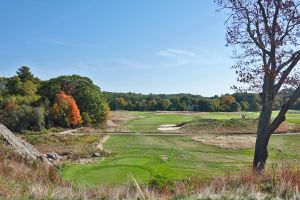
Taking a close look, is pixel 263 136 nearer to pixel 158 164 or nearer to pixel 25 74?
pixel 158 164

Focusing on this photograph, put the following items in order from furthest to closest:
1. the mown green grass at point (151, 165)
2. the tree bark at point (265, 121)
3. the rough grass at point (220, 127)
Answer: the rough grass at point (220, 127)
the mown green grass at point (151, 165)
the tree bark at point (265, 121)

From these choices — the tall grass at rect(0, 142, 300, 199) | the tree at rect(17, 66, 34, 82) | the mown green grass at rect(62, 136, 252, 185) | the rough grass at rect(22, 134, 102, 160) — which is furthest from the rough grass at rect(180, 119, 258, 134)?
the tall grass at rect(0, 142, 300, 199)

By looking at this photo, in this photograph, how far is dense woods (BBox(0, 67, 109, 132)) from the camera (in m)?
56.7

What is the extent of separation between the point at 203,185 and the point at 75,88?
63141 mm

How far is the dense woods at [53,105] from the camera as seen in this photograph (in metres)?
56.7

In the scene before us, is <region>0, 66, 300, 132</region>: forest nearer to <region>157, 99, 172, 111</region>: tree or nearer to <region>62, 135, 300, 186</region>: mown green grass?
<region>62, 135, 300, 186</region>: mown green grass

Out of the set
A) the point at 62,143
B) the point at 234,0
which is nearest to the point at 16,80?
the point at 62,143

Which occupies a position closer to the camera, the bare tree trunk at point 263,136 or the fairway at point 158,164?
the bare tree trunk at point 263,136

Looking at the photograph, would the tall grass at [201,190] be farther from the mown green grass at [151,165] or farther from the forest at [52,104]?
the forest at [52,104]

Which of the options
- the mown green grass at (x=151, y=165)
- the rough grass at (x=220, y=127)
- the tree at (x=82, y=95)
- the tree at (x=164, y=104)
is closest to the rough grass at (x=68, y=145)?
the mown green grass at (x=151, y=165)

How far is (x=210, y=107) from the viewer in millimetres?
106938

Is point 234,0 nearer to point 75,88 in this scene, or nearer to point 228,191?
point 228,191

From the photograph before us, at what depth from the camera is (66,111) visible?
202 feet

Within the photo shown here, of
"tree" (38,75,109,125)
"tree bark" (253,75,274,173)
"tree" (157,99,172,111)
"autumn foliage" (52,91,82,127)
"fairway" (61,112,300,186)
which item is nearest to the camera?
"tree bark" (253,75,274,173)
